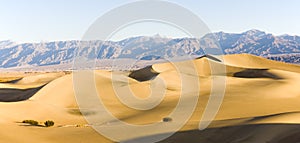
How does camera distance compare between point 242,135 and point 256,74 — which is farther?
point 256,74

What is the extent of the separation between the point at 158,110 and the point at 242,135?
1291 centimetres

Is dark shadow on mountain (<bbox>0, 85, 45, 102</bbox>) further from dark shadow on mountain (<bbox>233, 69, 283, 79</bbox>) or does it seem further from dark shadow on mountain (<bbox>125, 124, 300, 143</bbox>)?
dark shadow on mountain (<bbox>233, 69, 283, 79</bbox>)

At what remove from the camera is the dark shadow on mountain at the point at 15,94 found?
40.3 meters

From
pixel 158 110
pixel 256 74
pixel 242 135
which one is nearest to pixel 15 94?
pixel 158 110

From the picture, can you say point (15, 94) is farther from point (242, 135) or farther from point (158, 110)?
point (242, 135)

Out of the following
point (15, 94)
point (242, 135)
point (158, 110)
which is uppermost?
point (15, 94)

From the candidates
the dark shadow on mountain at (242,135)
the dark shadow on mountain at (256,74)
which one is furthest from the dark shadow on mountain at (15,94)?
the dark shadow on mountain at (256,74)

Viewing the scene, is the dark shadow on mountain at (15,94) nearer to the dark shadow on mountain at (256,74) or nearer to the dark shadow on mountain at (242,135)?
the dark shadow on mountain at (242,135)

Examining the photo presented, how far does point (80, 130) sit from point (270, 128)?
981 centimetres

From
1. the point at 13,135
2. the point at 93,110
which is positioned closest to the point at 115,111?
the point at 93,110

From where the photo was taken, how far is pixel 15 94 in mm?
43156

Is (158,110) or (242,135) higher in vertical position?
(158,110)

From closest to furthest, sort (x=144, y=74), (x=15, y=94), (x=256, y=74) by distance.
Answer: (x=15, y=94) → (x=256, y=74) → (x=144, y=74)

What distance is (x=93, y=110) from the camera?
28078 mm
